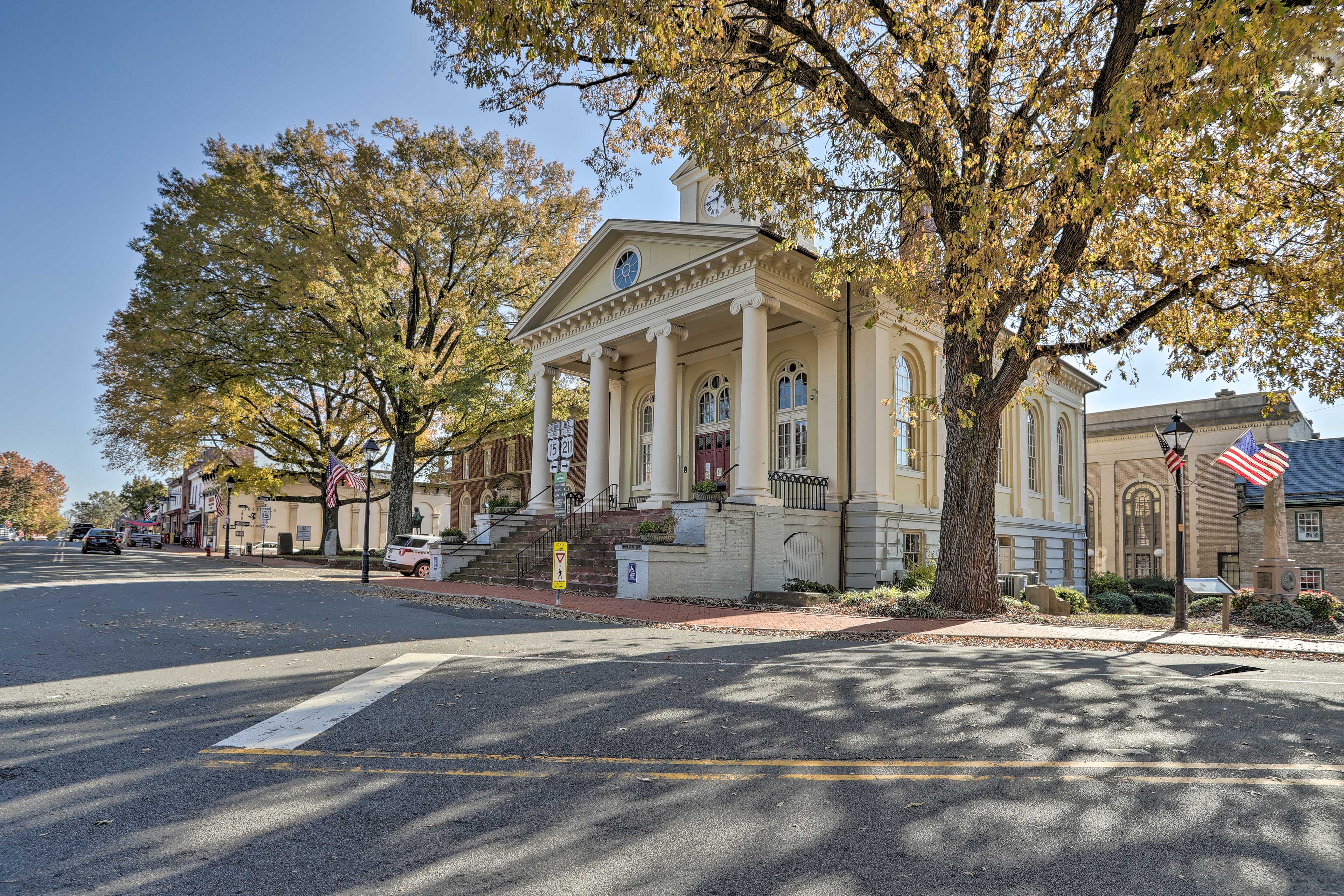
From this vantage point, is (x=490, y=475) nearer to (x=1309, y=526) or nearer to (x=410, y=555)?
(x=410, y=555)

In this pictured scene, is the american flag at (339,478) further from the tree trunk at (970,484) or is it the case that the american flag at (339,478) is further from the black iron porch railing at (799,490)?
the tree trunk at (970,484)

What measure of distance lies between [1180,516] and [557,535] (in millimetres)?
14008

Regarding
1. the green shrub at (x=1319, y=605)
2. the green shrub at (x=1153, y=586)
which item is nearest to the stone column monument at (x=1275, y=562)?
the green shrub at (x=1319, y=605)

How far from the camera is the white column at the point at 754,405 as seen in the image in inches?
715

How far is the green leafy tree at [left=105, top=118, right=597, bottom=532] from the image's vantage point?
25719mm

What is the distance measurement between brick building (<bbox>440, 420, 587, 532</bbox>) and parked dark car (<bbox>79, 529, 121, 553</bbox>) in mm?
18504

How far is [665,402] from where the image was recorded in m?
20.5

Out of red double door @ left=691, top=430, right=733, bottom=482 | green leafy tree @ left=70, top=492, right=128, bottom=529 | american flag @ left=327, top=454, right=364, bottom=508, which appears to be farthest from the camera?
green leafy tree @ left=70, top=492, right=128, bottom=529

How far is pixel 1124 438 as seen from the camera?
45719 millimetres

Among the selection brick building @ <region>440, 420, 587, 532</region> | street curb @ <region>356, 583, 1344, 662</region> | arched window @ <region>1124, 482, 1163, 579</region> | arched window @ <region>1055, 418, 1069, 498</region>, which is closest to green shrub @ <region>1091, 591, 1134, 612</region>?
arched window @ <region>1055, 418, 1069, 498</region>

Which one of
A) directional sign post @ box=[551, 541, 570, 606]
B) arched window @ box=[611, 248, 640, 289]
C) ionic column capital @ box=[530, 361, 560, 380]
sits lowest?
directional sign post @ box=[551, 541, 570, 606]

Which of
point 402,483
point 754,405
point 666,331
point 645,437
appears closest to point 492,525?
point 645,437

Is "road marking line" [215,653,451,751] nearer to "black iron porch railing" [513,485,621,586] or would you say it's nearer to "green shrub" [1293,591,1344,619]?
"black iron porch railing" [513,485,621,586]

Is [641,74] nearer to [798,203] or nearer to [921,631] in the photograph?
[798,203]
